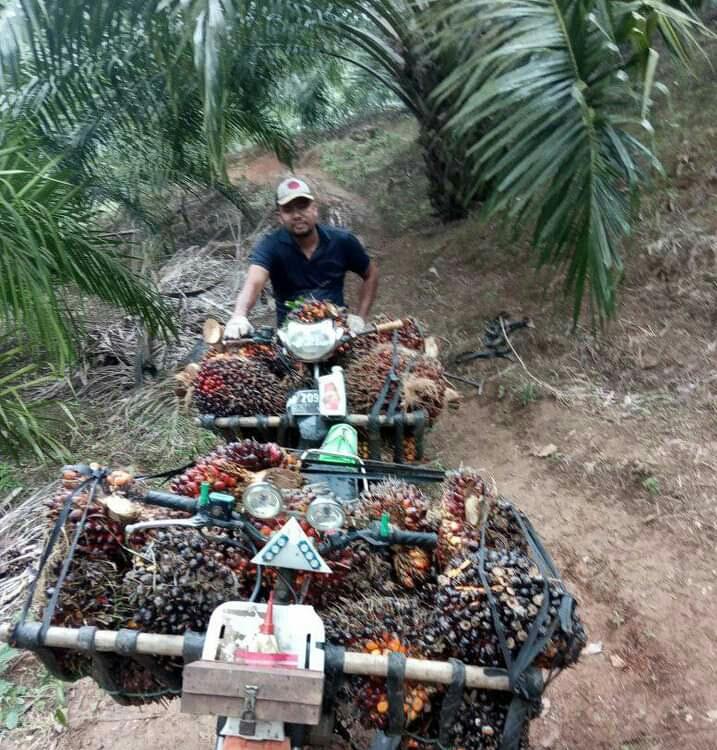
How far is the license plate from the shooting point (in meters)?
2.33

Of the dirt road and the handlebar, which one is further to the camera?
the dirt road

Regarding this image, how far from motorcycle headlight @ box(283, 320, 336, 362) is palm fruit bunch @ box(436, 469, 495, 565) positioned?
0.88 m

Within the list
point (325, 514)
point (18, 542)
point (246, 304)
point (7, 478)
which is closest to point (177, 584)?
point (325, 514)

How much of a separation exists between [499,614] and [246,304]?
209 centimetres

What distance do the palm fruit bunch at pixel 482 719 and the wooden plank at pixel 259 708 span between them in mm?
328

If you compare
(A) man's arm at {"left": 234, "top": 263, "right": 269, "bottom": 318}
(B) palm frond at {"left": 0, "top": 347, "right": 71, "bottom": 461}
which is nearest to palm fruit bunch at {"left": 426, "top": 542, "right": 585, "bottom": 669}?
(A) man's arm at {"left": 234, "top": 263, "right": 269, "bottom": 318}

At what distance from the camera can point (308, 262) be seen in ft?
10.4

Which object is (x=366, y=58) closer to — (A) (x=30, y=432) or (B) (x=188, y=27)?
(B) (x=188, y=27)

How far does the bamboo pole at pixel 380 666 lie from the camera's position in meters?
1.22

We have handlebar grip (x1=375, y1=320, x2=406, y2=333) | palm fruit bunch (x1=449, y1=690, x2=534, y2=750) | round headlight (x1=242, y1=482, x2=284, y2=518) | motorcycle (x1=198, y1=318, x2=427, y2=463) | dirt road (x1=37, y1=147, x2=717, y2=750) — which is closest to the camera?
palm fruit bunch (x1=449, y1=690, x2=534, y2=750)

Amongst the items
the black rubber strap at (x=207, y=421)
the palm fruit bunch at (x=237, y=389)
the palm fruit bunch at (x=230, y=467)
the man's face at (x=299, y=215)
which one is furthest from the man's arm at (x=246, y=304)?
the palm fruit bunch at (x=230, y=467)

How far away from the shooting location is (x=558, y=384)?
3828 millimetres

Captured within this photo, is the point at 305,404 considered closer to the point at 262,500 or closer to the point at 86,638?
the point at 262,500

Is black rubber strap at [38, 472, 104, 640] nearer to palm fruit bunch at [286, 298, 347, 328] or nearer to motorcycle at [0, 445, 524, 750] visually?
motorcycle at [0, 445, 524, 750]
